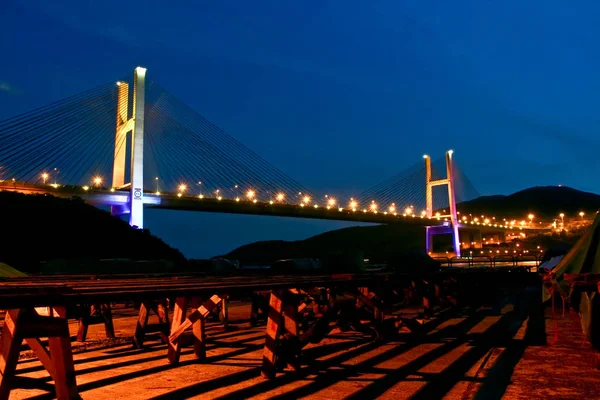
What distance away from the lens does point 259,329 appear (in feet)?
40.8

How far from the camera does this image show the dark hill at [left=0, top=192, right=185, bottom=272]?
42500mm

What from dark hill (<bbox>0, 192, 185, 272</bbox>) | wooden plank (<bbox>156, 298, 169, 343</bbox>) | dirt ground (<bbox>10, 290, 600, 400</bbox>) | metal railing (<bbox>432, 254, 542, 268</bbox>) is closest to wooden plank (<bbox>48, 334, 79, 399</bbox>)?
dirt ground (<bbox>10, 290, 600, 400</bbox>)

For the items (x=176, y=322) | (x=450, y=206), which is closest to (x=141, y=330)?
(x=176, y=322)

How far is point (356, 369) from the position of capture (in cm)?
761

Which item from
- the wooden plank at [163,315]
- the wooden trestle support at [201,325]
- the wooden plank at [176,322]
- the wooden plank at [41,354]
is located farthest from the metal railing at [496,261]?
the wooden plank at [41,354]

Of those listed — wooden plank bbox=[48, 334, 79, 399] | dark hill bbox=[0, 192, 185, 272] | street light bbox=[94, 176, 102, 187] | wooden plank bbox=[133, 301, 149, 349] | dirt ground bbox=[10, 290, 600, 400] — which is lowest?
dirt ground bbox=[10, 290, 600, 400]

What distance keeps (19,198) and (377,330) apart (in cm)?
4719

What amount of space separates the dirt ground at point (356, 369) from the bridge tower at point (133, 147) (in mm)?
43462

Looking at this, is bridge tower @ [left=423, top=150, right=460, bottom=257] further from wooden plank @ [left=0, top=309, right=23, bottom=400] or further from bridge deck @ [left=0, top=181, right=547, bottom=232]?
wooden plank @ [left=0, top=309, right=23, bottom=400]

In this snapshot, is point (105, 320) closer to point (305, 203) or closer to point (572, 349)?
point (572, 349)

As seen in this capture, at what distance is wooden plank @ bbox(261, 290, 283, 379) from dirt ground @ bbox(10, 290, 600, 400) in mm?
159

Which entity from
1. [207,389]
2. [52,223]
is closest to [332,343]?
[207,389]

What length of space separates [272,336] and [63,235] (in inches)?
1705

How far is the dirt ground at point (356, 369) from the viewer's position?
6.25 meters
